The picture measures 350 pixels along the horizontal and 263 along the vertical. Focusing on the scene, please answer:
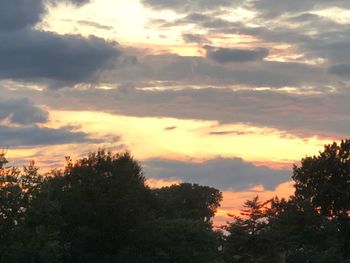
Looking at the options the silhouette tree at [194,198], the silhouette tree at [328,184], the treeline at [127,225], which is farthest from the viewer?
the silhouette tree at [194,198]

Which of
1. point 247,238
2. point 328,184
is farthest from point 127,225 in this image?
point 328,184

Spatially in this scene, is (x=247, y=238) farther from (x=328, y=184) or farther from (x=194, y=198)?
(x=194, y=198)

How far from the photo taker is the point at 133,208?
7862 centimetres

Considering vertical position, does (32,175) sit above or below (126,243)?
above

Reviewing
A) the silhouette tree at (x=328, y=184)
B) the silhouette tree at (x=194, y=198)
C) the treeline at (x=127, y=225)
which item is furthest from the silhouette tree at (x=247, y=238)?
the silhouette tree at (x=194, y=198)

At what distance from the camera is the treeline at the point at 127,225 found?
2505 inches

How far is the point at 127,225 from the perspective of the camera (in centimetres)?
7875

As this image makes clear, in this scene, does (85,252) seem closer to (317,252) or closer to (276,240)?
(276,240)

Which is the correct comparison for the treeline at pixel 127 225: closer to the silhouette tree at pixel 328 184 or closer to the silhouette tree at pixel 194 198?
the silhouette tree at pixel 328 184

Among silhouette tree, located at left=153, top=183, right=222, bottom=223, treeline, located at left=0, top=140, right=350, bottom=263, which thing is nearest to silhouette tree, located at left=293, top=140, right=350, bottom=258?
treeline, located at left=0, top=140, right=350, bottom=263

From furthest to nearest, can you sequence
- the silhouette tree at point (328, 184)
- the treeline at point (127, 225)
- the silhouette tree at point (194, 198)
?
the silhouette tree at point (194, 198) < the silhouette tree at point (328, 184) < the treeline at point (127, 225)

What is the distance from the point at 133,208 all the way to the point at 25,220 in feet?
62.7

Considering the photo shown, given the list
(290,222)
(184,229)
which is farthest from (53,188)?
(290,222)

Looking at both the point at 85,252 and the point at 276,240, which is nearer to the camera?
the point at 85,252
